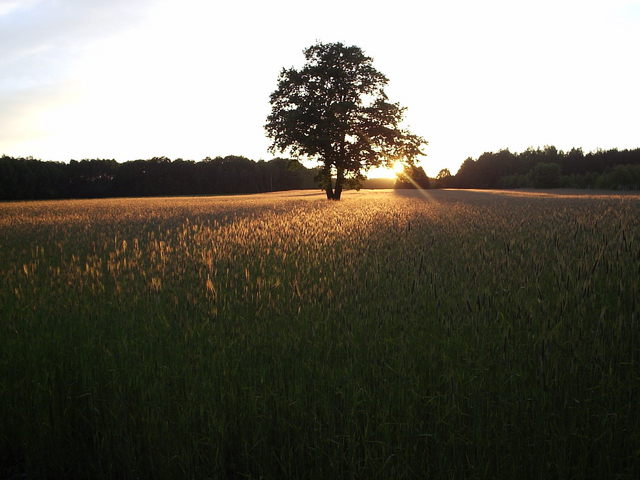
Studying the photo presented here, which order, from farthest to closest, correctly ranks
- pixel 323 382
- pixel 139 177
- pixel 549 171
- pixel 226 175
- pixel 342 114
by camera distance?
1. pixel 226 175
2. pixel 139 177
3. pixel 549 171
4. pixel 342 114
5. pixel 323 382

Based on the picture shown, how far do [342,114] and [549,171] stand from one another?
54228 mm

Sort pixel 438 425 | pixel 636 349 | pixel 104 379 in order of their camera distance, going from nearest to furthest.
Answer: pixel 438 425, pixel 636 349, pixel 104 379

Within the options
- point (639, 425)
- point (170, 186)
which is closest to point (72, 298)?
point (639, 425)

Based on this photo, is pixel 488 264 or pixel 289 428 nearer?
pixel 289 428

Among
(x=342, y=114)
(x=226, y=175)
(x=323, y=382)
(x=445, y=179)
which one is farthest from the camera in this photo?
(x=226, y=175)

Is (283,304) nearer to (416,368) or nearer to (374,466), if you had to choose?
(416,368)

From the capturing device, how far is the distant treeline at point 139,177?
7044 centimetres

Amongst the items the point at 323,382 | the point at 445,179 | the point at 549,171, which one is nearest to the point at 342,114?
the point at 323,382

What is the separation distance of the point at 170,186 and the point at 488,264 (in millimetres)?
87137

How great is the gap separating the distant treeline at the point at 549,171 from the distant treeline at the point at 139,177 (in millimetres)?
40403

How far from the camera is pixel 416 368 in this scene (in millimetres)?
2643

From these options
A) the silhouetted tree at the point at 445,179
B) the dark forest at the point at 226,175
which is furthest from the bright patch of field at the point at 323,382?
the silhouetted tree at the point at 445,179

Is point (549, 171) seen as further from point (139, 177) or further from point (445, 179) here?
point (139, 177)

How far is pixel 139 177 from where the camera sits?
82.8 metres
